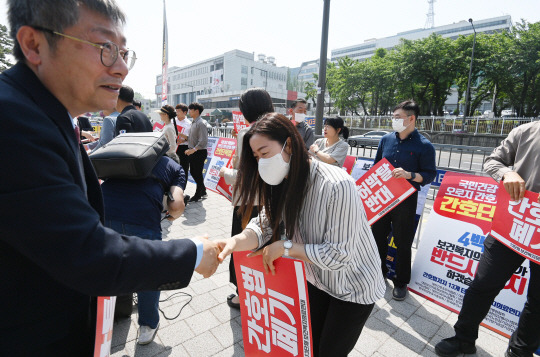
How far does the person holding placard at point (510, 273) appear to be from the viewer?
6.97ft

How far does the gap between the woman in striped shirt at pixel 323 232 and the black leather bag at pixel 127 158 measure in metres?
0.67

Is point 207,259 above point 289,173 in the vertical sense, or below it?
below

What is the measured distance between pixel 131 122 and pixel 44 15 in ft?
9.24

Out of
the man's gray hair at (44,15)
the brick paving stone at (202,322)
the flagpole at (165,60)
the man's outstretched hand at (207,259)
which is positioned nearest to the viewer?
the man's gray hair at (44,15)

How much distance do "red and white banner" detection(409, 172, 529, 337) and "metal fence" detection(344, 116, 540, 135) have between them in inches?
899

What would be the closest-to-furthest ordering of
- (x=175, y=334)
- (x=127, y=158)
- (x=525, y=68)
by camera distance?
1. (x=127, y=158)
2. (x=175, y=334)
3. (x=525, y=68)

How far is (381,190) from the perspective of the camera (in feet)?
10.8

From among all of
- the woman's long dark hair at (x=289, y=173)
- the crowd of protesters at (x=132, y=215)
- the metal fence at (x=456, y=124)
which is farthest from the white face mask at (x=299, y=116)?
the metal fence at (x=456, y=124)

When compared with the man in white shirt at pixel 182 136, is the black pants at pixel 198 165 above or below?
below

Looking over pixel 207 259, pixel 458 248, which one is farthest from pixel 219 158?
pixel 207 259

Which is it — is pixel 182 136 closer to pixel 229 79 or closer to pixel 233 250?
pixel 233 250

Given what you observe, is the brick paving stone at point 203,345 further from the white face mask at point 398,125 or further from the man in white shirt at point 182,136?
the man in white shirt at point 182,136

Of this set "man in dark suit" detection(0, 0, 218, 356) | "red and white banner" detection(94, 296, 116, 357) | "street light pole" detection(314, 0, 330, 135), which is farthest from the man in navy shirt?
"street light pole" detection(314, 0, 330, 135)

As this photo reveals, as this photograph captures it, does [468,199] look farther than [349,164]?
No
